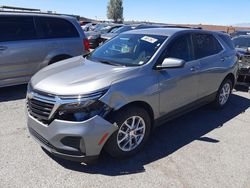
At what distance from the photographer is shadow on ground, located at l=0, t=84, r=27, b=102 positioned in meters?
6.11

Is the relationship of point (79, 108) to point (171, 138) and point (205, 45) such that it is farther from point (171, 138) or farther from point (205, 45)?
point (205, 45)

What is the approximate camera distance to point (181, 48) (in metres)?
4.47

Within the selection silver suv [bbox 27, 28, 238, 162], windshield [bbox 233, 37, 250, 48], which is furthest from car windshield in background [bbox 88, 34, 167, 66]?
windshield [bbox 233, 37, 250, 48]

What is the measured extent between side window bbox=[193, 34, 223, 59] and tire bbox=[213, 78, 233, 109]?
764 millimetres

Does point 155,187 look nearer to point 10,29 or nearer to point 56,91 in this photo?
point 56,91

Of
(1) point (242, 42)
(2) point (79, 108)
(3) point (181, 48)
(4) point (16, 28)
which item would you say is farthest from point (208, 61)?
(1) point (242, 42)

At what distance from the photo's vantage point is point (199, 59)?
4.79 m

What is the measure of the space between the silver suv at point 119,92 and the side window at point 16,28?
246 centimetres

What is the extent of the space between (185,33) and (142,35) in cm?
74

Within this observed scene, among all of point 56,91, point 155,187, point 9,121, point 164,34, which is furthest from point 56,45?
point 155,187

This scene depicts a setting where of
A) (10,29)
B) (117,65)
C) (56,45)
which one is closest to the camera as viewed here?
(117,65)

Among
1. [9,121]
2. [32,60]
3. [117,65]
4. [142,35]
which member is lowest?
[9,121]

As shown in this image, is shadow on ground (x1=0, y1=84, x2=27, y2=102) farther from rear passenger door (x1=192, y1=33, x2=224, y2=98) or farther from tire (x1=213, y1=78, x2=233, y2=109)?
tire (x1=213, y1=78, x2=233, y2=109)

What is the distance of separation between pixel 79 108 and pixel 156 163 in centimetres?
131
